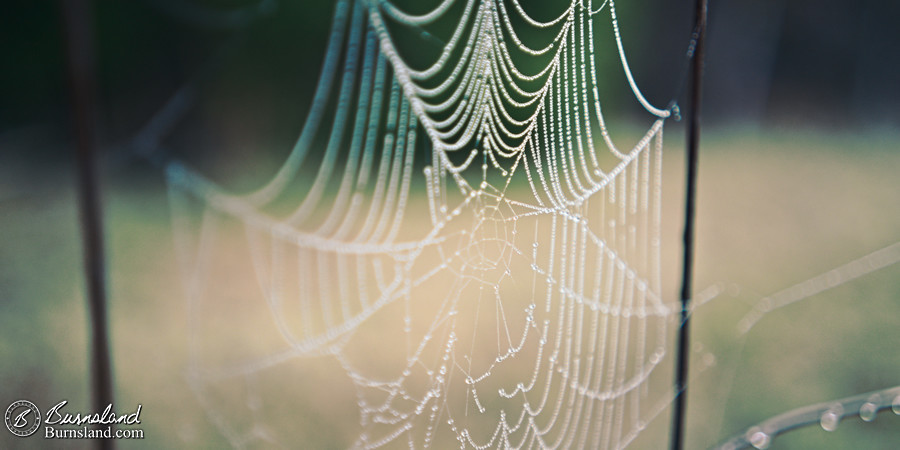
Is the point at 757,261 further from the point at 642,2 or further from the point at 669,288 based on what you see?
the point at 642,2

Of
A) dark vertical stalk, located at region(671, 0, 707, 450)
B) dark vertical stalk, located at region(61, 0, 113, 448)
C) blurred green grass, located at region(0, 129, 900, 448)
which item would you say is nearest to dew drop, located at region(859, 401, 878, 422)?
blurred green grass, located at region(0, 129, 900, 448)

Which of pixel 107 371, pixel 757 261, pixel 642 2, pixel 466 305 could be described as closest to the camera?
pixel 107 371

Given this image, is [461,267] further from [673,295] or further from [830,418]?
[673,295]

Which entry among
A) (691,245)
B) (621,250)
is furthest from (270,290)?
(691,245)

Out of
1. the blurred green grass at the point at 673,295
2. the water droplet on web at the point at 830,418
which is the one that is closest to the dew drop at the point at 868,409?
the water droplet on web at the point at 830,418

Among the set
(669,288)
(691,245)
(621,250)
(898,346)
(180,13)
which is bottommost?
(898,346)

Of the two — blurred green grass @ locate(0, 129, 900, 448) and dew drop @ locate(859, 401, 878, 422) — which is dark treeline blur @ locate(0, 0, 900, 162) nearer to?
blurred green grass @ locate(0, 129, 900, 448)

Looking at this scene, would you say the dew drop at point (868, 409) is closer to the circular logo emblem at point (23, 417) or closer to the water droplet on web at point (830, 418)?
the water droplet on web at point (830, 418)
